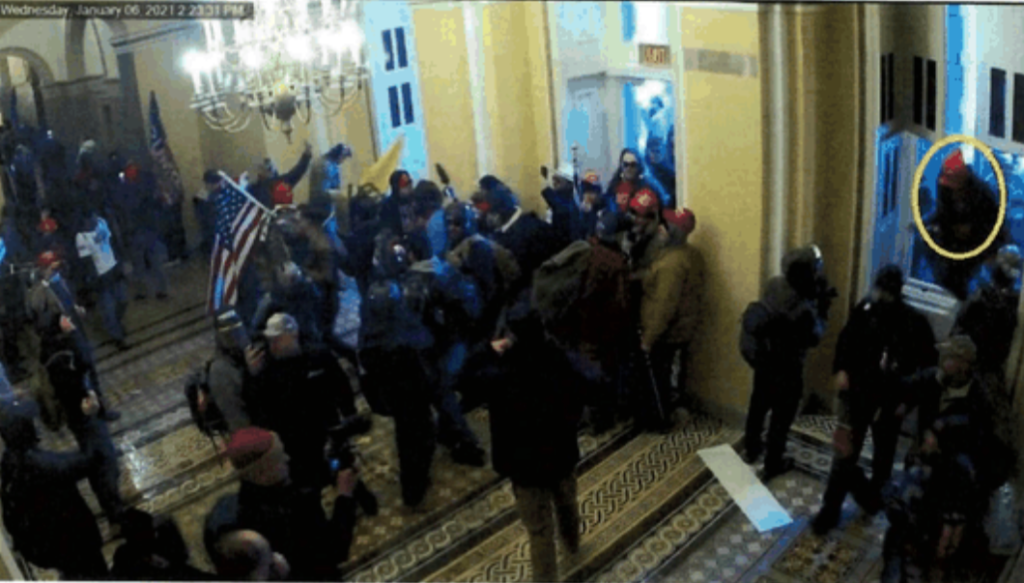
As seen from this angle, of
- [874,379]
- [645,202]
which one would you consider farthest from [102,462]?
[874,379]

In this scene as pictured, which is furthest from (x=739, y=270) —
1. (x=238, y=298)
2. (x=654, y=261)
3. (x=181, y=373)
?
(x=181, y=373)

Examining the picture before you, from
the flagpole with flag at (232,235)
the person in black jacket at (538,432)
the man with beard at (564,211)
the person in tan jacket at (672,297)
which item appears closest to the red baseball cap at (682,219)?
the person in tan jacket at (672,297)

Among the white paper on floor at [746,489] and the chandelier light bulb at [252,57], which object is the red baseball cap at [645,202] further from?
the chandelier light bulb at [252,57]

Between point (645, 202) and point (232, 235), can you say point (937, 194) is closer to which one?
point (645, 202)

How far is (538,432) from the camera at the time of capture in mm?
1375

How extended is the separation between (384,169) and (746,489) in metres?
0.69

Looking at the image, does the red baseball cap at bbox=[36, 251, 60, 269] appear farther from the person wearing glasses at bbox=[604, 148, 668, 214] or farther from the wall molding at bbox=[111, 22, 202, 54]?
the person wearing glasses at bbox=[604, 148, 668, 214]

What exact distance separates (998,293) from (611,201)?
0.52 meters

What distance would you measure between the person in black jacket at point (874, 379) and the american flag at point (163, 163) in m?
0.96

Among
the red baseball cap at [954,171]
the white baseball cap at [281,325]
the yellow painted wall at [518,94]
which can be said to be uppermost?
the yellow painted wall at [518,94]

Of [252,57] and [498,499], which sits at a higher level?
[252,57]

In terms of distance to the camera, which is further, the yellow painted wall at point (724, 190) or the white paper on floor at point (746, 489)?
the white paper on floor at point (746, 489)

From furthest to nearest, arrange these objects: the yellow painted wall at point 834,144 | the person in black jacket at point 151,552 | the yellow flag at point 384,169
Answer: the person in black jacket at point 151,552 < the yellow flag at point 384,169 < the yellow painted wall at point 834,144

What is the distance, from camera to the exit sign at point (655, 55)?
4.12 feet
